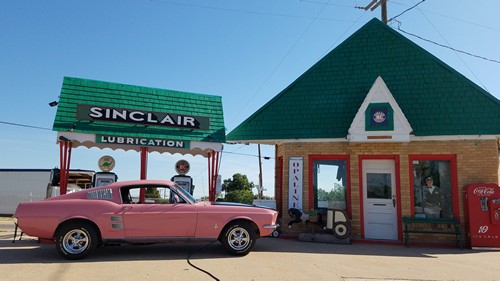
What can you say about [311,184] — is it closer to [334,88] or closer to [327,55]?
[334,88]

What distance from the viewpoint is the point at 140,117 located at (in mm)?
11750

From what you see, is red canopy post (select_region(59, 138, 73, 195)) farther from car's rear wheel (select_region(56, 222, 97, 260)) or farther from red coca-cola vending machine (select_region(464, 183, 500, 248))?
red coca-cola vending machine (select_region(464, 183, 500, 248))

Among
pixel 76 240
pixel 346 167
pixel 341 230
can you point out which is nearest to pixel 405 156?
pixel 346 167

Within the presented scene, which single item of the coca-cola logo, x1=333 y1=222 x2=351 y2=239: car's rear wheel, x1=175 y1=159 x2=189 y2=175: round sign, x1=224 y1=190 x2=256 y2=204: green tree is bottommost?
x1=224 y1=190 x2=256 y2=204: green tree

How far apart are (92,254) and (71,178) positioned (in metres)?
16.2

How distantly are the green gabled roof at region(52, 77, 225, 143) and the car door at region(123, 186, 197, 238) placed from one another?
414cm

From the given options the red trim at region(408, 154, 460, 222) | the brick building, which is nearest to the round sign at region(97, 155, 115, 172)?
the brick building

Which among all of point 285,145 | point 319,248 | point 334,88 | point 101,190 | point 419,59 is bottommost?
point 319,248

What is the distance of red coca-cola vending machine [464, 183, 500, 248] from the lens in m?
9.84

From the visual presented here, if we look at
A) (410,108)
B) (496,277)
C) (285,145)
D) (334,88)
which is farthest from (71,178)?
(496,277)

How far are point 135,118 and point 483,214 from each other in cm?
1011

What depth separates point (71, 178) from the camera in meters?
22.4

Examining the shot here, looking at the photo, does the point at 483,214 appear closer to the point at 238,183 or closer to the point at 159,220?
the point at 159,220

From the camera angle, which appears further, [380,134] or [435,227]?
[380,134]
